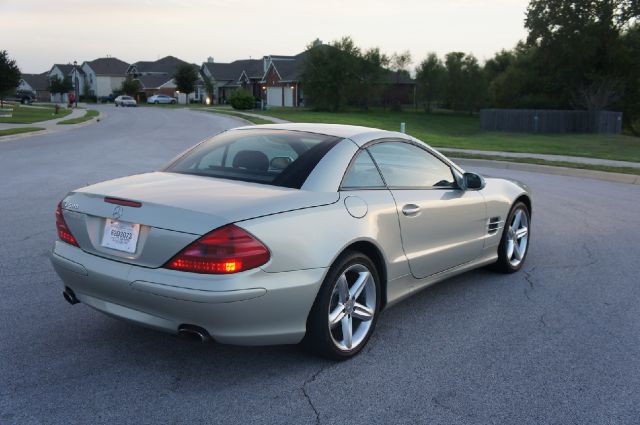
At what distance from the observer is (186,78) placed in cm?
9056

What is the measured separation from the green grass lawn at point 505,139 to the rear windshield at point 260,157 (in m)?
16.8

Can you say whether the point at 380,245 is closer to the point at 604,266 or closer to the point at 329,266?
the point at 329,266

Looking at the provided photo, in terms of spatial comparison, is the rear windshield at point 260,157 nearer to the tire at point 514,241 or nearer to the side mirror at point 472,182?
the side mirror at point 472,182

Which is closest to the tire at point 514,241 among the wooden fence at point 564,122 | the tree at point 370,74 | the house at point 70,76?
the wooden fence at point 564,122

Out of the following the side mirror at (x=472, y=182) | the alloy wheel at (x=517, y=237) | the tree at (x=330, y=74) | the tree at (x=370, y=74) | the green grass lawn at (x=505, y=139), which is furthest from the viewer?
the tree at (x=370, y=74)

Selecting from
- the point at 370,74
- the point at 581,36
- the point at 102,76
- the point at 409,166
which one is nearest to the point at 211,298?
the point at 409,166

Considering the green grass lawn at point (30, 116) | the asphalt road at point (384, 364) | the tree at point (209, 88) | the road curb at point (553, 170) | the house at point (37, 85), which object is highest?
the house at point (37, 85)

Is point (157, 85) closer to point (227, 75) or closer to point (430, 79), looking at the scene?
point (227, 75)

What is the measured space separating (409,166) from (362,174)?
2.56ft

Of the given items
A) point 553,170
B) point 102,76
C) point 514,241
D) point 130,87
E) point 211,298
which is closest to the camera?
point 211,298

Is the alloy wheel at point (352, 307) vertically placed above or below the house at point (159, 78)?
below

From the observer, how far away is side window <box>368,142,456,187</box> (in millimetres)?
4918

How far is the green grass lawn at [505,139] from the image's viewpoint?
2234cm

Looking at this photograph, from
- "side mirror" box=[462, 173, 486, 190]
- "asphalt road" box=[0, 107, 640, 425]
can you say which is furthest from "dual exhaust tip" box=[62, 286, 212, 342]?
"side mirror" box=[462, 173, 486, 190]
